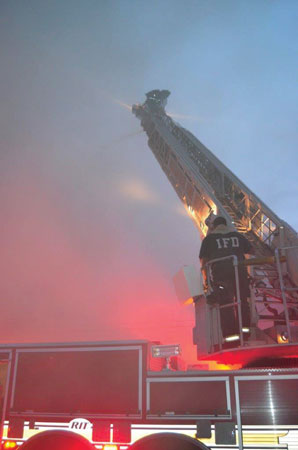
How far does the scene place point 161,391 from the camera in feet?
15.7

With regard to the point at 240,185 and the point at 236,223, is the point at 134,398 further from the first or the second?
the point at 240,185

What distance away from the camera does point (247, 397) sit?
4.44m

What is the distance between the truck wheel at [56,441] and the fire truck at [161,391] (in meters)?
0.01

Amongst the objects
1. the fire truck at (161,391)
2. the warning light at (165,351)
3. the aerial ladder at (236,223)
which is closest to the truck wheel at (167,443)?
the fire truck at (161,391)

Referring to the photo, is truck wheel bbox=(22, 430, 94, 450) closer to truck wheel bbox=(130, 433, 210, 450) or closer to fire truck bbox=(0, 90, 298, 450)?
fire truck bbox=(0, 90, 298, 450)

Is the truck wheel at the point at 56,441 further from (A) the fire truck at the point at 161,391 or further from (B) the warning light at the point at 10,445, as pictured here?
(B) the warning light at the point at 10,445

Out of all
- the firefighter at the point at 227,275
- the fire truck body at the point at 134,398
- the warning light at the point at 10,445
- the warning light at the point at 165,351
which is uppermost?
the firefighter at the point at 227,275

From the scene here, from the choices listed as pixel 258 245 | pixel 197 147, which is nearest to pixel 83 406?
pixel 258 245

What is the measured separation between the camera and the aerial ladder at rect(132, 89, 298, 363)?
5777 millimetres

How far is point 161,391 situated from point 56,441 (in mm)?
1450

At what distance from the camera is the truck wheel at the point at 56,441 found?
480cm

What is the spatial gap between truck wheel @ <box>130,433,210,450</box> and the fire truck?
0.03ft

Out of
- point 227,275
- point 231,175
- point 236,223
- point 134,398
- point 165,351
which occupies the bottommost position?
point 134,398

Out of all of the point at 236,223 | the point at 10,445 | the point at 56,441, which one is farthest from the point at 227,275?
the point at 10,445
